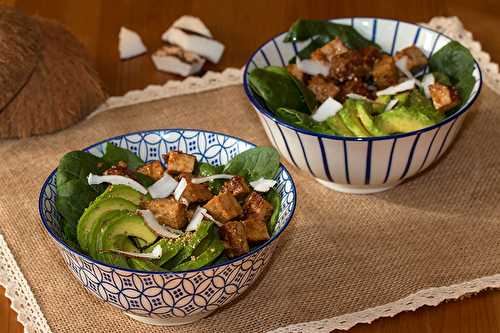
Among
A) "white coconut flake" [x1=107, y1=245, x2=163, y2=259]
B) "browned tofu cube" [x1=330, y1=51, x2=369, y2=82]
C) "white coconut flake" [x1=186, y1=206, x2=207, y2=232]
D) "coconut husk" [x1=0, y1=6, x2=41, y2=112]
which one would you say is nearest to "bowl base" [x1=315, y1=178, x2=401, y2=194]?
"browned tofu cube" [x1=330, y1=51, x2=369, y2=82]

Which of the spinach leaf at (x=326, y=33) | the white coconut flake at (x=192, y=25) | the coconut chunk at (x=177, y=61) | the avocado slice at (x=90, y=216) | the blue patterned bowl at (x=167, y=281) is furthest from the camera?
the white coconut flake at (x=192, y=25)

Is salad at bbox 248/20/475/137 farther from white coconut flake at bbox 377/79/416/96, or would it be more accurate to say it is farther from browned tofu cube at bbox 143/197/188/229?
browned tofu cube at bbox 143/197/188/229

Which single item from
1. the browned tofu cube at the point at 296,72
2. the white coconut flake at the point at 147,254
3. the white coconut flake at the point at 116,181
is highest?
the white coconut flake at the point at 116,181

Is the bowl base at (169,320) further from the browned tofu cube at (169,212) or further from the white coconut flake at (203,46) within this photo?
the white coconut flake at (203,46)

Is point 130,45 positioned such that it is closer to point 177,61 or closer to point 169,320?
point 177,61

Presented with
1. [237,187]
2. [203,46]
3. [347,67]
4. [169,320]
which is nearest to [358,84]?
[347,67]

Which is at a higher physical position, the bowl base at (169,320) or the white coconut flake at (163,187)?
the white coconut flake at (163,187)

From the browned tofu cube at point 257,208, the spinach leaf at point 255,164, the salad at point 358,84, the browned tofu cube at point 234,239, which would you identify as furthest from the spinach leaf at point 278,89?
the browned tofu cube at point 234,239
